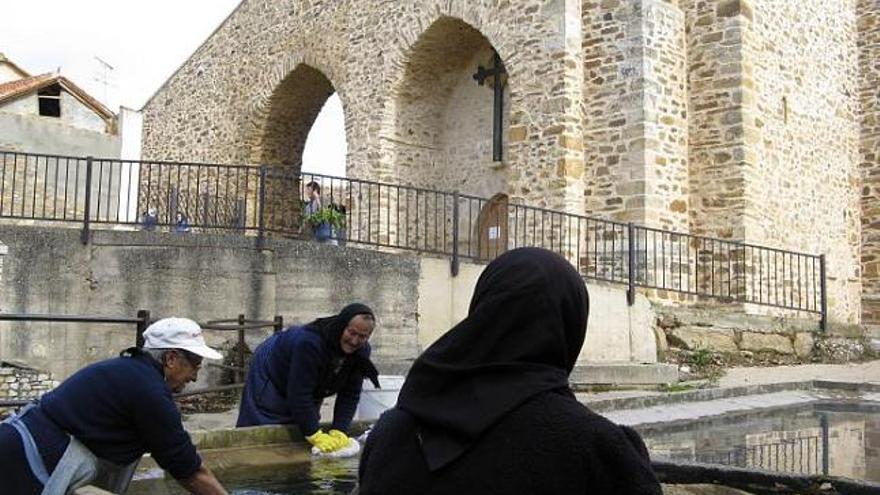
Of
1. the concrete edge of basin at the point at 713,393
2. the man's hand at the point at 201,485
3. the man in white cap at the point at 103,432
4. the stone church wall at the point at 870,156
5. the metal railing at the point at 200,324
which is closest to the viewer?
the man in white cap at the point at 103,432

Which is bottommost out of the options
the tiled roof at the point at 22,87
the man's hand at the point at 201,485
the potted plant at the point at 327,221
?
Answer: the man's hand at the point at 201,485

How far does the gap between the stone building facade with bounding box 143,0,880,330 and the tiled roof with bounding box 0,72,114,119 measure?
183 inches

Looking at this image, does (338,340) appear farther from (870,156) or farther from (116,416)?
(870,156)

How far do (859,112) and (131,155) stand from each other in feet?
60.7

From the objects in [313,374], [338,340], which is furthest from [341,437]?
[338,340]

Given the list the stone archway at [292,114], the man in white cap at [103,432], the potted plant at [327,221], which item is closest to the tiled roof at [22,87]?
the stone archway at [292,114]

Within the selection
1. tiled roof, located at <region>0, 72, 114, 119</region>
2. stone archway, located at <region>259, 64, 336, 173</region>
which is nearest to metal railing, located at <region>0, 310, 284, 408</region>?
stone archway, located at <region>259, 64, 336, 173</region>

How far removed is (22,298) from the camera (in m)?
8.93

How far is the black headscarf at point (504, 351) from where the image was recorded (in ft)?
5.60

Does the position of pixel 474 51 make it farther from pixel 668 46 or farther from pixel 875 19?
pixel 875 19

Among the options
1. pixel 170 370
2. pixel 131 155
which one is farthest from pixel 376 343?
pixel 131 155

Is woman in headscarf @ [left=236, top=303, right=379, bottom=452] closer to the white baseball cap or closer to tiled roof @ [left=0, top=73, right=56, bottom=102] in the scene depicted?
the white baseball cap

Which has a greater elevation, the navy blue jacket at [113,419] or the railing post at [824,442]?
the navy blue jacket at [113,419]

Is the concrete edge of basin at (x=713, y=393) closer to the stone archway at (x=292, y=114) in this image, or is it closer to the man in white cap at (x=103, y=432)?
the man in white cap at (x=103, y=432)
